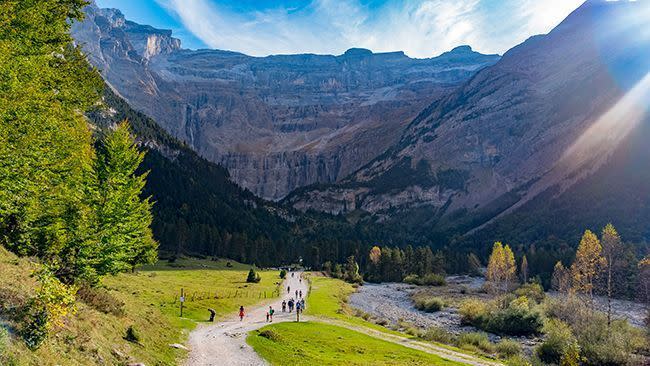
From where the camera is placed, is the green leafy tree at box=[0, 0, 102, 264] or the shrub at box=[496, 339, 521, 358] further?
the shrub at box=[496, 339, 521, 358]

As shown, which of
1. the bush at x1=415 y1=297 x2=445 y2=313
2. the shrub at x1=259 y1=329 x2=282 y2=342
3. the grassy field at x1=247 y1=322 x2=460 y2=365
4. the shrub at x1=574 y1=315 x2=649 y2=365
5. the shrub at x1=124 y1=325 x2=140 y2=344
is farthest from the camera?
the bush at x1=415 y1=297 x2=445 y2=313

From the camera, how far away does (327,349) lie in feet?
106

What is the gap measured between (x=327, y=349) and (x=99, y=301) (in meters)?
16.9

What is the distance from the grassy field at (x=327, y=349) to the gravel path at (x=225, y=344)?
41.2 inches

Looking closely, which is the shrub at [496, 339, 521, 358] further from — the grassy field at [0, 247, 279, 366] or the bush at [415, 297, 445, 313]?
the bush at [415, 297, 445, 313]

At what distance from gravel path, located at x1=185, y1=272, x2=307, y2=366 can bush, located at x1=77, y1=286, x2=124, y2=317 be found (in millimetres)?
5512

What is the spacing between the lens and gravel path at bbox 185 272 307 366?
1018 inches

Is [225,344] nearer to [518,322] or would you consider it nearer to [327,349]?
[327,349]

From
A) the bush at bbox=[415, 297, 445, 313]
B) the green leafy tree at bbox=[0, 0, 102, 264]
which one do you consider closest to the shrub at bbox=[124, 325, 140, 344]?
the green leafy tree at bbox=[0, 0, 102, 264]

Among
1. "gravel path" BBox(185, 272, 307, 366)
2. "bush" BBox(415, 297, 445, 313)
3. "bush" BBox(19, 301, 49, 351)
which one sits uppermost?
"bush" BBox(19, 301, 49, 351)

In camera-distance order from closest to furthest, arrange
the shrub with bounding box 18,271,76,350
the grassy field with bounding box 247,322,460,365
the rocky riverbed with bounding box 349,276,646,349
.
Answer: the shrub with bounding box 18,271,76,350 → the grassy field with bounding box 247,322,460,365 → the rocky riverbed with bounding box 349,276,646,349

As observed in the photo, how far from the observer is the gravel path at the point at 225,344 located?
25.9 metres

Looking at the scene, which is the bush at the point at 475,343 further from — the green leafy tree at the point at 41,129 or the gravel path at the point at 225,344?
the green leafy tree at the point at 41,129

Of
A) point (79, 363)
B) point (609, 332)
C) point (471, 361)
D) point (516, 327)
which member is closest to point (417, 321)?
point (516, 327)
